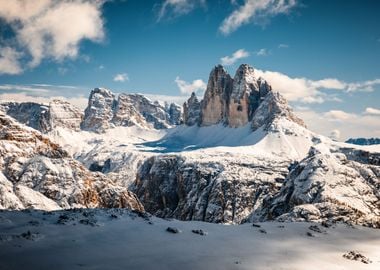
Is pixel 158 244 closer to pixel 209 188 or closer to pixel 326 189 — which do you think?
pixel 326 189

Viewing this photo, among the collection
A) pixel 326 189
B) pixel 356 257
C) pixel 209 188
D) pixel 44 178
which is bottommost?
pixel 209 188

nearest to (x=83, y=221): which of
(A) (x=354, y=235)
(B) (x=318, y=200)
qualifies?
(A) (x=354, y=235)

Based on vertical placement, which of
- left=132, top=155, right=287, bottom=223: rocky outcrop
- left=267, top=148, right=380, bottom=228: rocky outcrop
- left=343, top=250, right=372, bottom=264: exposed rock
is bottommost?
left=132, top=155, right=287, bottom=223: rocky outcrop

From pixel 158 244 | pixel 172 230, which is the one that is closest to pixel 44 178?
pixel 172 230

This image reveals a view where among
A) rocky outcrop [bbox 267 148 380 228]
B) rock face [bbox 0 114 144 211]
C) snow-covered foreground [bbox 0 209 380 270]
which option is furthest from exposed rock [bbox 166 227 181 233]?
rock face [bbox 0 114 144 211]

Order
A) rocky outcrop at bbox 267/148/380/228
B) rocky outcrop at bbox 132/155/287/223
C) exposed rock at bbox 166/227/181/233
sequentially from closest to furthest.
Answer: exposed rock at bbox 166/227/181/233 < rocky outcrop at bbox 267/148/380/228 < rocky outcrop at bbox 132/155/287/223

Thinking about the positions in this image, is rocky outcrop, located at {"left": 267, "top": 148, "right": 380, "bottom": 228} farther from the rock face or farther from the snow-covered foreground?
the rock face

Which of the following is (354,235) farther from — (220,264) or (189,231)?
(220,264)

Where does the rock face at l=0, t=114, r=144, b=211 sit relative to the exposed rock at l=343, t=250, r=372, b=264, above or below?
below
